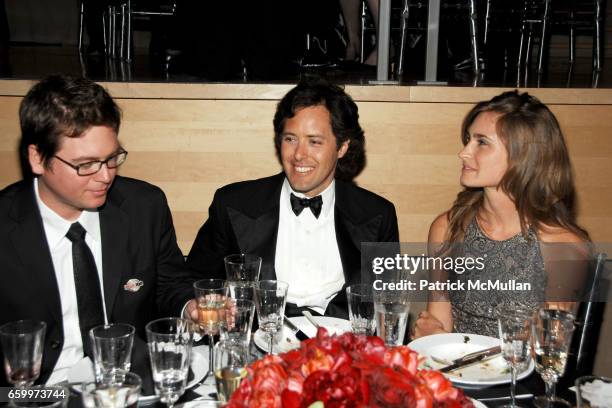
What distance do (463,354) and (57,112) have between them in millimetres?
1374

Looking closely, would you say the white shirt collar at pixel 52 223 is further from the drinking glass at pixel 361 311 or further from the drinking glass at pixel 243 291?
the drinking glass at pixel 361 311

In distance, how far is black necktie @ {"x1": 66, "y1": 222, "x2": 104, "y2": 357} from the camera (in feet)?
7.61

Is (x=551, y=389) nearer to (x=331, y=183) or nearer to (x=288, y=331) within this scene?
(x=288, y=331)

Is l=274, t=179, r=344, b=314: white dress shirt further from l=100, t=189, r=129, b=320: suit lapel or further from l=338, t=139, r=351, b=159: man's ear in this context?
l=100, t=189, r=129, b=320: suit lapel

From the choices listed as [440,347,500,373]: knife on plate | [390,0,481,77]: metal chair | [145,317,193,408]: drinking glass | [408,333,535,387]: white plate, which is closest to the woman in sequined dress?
[408,333,535,387]: white plate

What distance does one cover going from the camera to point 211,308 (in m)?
1.84

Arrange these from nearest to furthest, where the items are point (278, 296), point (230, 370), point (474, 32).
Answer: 1. point (230, 370)
2. point (278, 296)
3. point (474, 32)

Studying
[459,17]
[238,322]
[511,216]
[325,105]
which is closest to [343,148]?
[325,105]

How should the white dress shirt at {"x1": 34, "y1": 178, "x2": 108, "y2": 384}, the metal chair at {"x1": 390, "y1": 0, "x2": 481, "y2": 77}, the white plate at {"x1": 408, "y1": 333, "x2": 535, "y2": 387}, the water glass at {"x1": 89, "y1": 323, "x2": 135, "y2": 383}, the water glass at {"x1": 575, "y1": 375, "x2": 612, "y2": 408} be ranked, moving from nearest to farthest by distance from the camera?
the water glass at {"x1": 575, "y1": 375, "x2": 612, "y2": 408}
the water glass at {"x1": 89, "y1": 323, "x2": 135, "y2": 383}
the white plate at {"x1": 408, "y1": 333, "x2": 535, "y2": 387}
the white dress shirt at {"x1": 34, "y1": 178, "x2": 108, "y2": 384}
the metal chair at {"x1": 390, "y1": 0, "x2": 481, "y2": 77}

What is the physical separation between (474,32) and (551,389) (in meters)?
3.27

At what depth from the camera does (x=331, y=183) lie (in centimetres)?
309

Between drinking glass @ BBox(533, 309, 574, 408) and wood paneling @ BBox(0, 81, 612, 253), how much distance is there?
221cm

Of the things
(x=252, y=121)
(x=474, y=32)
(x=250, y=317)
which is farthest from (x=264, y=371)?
(x=474, y=32)

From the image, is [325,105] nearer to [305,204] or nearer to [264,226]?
[305,204]
